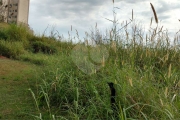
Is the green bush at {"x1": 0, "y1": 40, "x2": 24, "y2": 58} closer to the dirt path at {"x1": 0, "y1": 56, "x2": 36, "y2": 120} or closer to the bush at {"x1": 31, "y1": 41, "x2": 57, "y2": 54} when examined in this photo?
the bush at {"x1": 31, "y1": 41, "x2": 57, "y2": 54}

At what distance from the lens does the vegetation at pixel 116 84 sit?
180 centimetres

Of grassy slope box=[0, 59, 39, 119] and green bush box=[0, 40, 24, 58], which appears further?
green bush box=[0, 40, 24, 58]

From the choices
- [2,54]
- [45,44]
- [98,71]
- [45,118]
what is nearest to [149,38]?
[98,71]

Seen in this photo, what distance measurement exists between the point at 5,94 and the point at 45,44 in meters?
6.16

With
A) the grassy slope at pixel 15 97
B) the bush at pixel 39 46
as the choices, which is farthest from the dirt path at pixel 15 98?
the bush at pixel 39 46

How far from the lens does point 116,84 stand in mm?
1984

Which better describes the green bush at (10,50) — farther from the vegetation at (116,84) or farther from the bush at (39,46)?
the vegetation at (116,84)

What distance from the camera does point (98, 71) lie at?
9.00 ft

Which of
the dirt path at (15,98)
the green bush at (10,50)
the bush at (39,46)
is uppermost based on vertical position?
the bush at (39,46)

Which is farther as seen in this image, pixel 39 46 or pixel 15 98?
pixel 39 46

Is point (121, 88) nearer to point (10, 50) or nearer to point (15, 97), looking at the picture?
point (15, 97)

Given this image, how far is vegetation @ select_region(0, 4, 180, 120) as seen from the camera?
1798 millimetres

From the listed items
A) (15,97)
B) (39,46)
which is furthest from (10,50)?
(15,97)

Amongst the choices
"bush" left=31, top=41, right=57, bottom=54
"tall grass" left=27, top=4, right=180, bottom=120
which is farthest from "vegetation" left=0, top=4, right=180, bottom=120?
"bush" left=31, top=41, right=57, bottom=54
